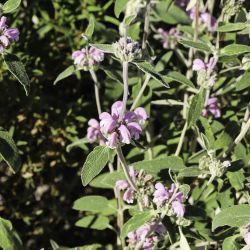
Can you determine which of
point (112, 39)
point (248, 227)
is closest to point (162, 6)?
point (112, 39)

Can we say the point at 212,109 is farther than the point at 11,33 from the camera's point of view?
Yes

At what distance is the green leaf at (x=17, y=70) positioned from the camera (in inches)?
56.7

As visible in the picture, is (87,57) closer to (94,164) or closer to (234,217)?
(94,164)

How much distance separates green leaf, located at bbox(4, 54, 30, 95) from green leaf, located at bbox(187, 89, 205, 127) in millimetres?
542

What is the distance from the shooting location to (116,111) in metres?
1.45

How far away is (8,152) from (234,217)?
0.68 m

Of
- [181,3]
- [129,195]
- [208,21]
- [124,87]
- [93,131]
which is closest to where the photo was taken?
[124,87]

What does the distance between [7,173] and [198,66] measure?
111 cm

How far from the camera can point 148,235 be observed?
1649mm

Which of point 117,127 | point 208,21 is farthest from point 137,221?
point 208,21

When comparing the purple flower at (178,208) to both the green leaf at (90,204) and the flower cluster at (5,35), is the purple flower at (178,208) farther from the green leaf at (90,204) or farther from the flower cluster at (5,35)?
the flower cluster at (5,35)

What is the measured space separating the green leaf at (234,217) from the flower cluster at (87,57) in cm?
67

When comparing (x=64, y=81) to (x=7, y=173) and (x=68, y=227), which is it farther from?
(x=68, y=227)

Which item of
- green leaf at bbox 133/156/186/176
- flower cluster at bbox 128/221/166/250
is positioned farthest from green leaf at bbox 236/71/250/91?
flower cluster at bbox 128/221/166/250
